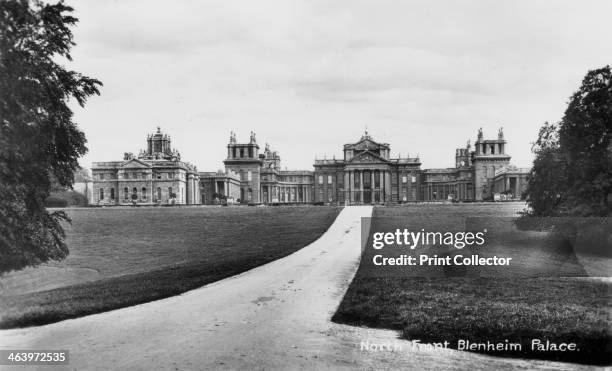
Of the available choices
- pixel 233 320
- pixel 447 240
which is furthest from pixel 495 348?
pixel 233 320

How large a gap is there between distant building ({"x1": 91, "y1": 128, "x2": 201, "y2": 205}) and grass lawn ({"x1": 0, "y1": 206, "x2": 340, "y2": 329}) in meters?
23.8

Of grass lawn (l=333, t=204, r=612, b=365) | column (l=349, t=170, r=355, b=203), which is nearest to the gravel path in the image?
grass lawn (l=333, t=204, r=612, b=365)

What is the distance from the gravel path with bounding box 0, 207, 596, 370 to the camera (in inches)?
351

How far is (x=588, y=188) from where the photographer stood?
18.9m

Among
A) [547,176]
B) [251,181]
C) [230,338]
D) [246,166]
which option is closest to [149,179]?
[246,166]

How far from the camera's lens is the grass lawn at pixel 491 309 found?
10.2 metres

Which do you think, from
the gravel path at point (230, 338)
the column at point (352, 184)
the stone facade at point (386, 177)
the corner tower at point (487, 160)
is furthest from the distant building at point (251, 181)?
the gravel path at point (230, 338)

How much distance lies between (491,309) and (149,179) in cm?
6023

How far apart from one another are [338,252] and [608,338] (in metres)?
11.4

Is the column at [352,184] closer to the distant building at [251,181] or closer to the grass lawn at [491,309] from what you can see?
the distant building at [251,181]

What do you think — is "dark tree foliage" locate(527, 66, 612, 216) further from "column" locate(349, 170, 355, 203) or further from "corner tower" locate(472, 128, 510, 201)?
"column" locate(349, 170, 355, 203)

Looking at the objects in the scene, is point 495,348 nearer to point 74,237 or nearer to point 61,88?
point 61,88

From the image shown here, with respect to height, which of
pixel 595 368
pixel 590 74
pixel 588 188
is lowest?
pixel 595 368

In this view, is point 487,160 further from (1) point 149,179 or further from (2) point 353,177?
(1) point 149,179
